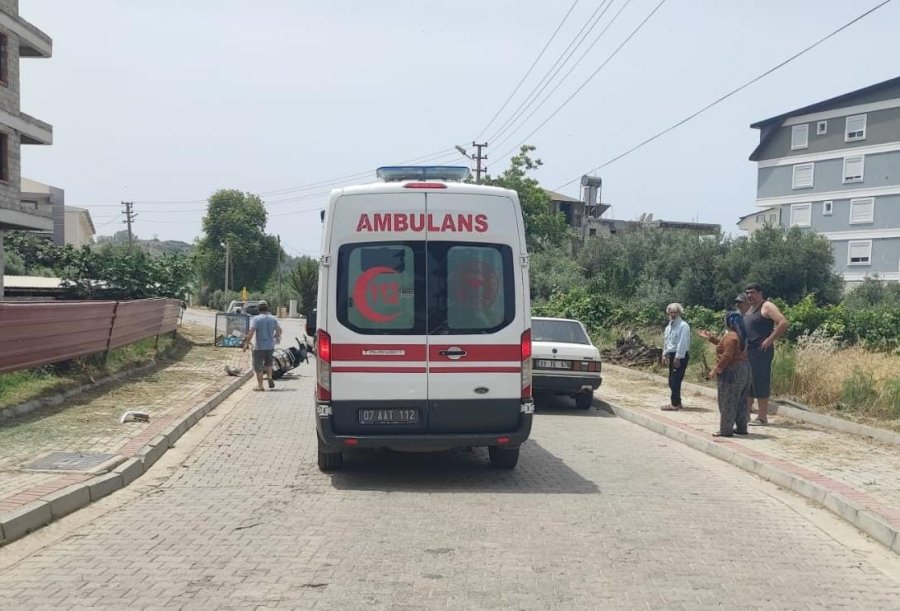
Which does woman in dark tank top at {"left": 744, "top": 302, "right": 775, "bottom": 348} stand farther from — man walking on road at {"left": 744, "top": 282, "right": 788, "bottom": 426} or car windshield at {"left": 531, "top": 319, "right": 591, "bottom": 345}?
car windshield at {"left": 531, "top": 319, "right": 591, "bottom": 345}

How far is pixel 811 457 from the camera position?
9.34 m

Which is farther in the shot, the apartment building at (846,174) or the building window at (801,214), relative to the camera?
the building window at (801,214)

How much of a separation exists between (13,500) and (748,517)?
6.05 m

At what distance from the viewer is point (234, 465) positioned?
882 centimetres

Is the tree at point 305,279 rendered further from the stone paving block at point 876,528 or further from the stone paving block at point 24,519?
the stone paving block at point 876,528

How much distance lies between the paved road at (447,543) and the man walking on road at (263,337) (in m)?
6.25

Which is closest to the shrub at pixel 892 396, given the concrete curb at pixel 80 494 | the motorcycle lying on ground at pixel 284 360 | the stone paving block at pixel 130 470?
the concrete curb at pixel 80 494

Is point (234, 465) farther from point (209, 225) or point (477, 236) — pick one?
point (209, 225)

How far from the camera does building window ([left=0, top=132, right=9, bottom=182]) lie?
1099 inches

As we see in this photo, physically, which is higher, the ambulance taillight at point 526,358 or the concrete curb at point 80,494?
the ambulance taillight at point 526,358

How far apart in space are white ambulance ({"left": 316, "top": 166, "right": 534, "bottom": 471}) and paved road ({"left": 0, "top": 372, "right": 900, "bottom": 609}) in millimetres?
606

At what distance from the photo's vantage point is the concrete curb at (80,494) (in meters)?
5.96

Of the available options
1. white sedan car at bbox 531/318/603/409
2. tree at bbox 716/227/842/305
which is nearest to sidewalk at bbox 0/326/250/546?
white sedan car at bbox 531/318/603/409

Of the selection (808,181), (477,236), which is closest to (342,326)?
(477,236)
